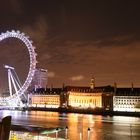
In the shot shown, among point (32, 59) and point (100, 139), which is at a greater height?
point (32, 59)

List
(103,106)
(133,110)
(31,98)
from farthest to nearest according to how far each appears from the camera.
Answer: (31,98), (103,106), (133,110)

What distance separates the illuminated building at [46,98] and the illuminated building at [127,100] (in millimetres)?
18249

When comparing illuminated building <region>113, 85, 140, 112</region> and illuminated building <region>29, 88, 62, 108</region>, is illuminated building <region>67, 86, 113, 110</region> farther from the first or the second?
illuminated building <region>29, 88, 62, 108</region>

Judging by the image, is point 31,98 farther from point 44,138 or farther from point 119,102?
point 44,138

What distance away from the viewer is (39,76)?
106312 millimetres

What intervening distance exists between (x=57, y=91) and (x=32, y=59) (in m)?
62.8

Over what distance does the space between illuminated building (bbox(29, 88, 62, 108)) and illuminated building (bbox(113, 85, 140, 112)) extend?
18249 mm

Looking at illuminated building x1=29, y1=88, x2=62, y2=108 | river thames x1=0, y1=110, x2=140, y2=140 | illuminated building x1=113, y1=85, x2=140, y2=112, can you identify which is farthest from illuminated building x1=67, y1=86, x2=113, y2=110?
river thames x1=0, y1=110, x2=140, y2=140

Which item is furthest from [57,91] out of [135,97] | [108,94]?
[135,97]

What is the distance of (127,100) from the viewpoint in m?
91.2

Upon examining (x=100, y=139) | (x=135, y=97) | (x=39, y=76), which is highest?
(x=39, y=76)

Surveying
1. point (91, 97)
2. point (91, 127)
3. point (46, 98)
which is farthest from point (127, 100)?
point (91, 127)

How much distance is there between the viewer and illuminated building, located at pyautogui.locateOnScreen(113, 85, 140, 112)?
89375mm

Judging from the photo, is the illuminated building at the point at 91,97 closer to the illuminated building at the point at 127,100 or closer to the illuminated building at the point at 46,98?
the illuminated building at the point at 127,100
